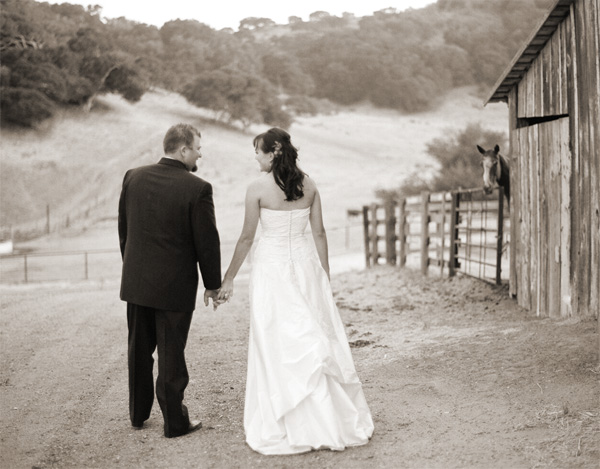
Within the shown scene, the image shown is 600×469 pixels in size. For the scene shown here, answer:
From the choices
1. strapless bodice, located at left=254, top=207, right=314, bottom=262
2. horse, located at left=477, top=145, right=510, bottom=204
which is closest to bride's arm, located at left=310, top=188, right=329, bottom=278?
strapless bodice, located at left=254, top=207, right=314, bottom=262

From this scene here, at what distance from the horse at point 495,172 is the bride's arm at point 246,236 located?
23.0ft

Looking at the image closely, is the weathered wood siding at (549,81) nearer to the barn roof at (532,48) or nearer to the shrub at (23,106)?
the barn roof at (532,48)

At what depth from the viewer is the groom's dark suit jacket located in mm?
4785

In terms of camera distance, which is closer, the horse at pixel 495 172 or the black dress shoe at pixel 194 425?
the black dress shoe at pixel 194 425

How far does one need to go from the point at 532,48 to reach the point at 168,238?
6384mm

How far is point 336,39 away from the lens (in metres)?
115

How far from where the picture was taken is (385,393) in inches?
231

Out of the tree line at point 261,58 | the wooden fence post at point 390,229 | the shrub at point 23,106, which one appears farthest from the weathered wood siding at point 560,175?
the tree line at point 261,58

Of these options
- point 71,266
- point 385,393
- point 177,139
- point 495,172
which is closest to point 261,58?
point 71,266

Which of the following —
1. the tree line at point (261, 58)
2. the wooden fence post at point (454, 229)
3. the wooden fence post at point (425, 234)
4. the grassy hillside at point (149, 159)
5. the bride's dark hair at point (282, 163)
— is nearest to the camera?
the bride's dark hair at point (282, 163)

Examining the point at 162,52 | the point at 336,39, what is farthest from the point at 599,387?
the point at 336,39

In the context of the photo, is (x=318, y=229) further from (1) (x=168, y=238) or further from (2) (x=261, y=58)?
(2) (x=261, y=58)

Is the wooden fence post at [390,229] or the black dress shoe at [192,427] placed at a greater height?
the wooden fence post at [390,229]

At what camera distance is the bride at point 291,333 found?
173 inches
